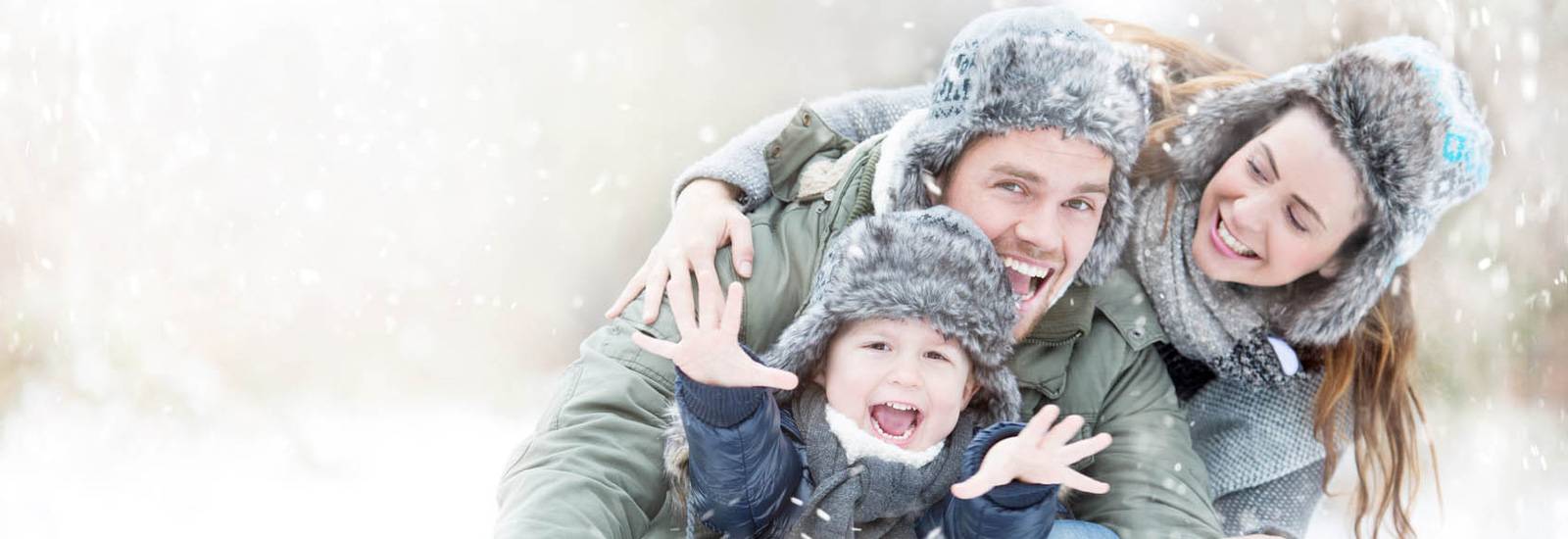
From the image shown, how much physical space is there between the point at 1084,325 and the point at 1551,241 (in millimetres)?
1776

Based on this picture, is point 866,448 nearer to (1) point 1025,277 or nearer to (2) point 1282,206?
(1) point 1025,277

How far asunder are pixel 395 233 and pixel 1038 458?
2635 mm

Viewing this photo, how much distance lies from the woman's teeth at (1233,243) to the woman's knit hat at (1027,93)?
7.1 inches

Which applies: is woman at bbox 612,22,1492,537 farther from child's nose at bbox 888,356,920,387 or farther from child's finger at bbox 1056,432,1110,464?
child's finger at bbox 1056,432,1110,464

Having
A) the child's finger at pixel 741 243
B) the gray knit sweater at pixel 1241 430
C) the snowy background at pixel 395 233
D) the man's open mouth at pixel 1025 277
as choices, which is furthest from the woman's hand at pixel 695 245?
the snowy background at pixel 395 233

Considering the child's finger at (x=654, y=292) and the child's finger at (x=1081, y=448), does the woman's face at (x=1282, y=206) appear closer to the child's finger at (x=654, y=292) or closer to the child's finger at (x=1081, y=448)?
the child's finger at (x=1081, y=448)

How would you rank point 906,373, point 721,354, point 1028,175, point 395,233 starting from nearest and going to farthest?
1. point 721,354
2. point 906,373
3. point 1028,175
4. point 395,233

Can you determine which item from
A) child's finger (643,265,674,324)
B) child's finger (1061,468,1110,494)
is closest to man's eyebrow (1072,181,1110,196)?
child's finger (1061,468,1110,494)

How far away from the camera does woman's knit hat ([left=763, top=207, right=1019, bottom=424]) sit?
126 cm

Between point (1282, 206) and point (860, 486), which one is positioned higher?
point (1282, 206)

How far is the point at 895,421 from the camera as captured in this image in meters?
1.27

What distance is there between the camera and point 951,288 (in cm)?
126

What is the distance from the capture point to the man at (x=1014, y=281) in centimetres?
133

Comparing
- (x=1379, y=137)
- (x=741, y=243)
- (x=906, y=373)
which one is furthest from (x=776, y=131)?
(x=1379, y=137)
